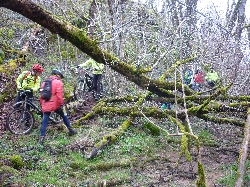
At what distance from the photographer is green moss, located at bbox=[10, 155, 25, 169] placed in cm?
735

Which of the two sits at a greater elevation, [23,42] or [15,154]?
[23,42]

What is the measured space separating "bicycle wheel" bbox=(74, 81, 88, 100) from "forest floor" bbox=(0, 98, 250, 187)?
2.46 meters

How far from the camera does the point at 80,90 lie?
13.6m

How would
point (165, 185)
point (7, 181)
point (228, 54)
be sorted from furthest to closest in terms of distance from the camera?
point (228, 54) → point (165, 185) → point (7, 181)

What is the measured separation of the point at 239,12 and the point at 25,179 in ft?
45.3

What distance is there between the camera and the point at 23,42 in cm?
1716

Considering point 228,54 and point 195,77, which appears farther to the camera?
point 195,77

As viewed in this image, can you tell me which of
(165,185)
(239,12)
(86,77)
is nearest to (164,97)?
(165,185)

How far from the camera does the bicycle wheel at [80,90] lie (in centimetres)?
1337

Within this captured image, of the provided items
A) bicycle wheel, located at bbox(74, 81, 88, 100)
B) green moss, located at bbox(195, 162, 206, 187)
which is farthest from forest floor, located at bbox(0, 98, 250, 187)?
green moss, located at bbox(195, 162, 206, 187)

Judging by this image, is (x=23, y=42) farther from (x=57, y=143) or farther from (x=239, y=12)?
(x=239, y=12)

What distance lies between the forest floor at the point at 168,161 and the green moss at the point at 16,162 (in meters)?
0.85

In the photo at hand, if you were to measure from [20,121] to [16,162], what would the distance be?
2.60 m

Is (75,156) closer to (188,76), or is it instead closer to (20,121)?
(20,121)
